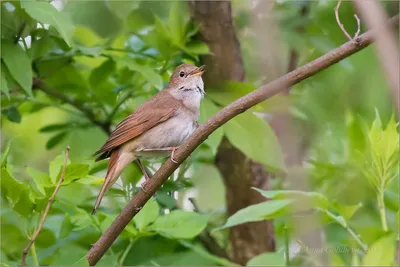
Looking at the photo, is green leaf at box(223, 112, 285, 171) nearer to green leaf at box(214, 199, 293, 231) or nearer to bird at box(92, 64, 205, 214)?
bird at box(92, 64, 205, 214)

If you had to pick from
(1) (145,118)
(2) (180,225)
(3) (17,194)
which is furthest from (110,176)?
(3) (17,194)

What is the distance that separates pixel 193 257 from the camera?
3656mm

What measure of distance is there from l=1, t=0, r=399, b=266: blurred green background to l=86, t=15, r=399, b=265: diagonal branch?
0.64 feet

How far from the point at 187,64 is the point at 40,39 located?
0.90m

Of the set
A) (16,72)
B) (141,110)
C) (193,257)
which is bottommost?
(193,257)

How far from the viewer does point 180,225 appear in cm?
341

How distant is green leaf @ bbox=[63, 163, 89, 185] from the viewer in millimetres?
2891

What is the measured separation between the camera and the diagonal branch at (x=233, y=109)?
2413 mm

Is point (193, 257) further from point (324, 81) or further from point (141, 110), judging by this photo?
point (324, 81)

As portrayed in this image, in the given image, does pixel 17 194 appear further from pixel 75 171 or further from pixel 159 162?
pixel 159 162

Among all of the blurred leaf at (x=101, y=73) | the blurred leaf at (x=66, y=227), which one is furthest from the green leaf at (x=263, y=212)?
the blurred leaf at (x=101, y=73)

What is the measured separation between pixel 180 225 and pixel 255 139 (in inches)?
30.5

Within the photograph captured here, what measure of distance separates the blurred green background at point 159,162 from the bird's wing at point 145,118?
0.13 m

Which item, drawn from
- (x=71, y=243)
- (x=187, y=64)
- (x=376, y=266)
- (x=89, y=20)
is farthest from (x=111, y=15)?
(x=376, y=266)
